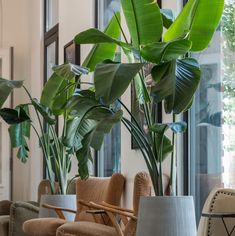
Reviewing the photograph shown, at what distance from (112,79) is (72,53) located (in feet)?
13.4

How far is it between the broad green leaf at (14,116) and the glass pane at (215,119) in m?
1.75

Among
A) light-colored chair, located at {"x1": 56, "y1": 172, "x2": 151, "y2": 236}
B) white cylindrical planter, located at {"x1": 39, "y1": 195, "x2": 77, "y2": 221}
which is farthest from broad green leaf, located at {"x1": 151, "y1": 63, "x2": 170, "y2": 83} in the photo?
white cylindrical planter, located at {"x1": 39, "y1": 195, "x2": 77, "y2": 221}

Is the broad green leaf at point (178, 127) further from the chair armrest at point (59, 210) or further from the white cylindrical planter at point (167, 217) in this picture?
the chair armrest at point (59, 210)

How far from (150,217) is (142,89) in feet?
2.59

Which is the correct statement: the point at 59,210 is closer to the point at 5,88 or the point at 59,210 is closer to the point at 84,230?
the point at 84,230

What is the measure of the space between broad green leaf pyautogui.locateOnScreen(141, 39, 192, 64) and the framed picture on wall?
11.9ft

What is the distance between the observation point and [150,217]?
3463 millimetres

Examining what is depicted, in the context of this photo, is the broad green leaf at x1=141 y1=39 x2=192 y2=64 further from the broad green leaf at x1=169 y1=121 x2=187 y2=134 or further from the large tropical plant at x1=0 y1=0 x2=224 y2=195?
the broad green leaf at x1=169 y1=121 x2=187 y2=134

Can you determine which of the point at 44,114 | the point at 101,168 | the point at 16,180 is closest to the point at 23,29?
the point at 16,180

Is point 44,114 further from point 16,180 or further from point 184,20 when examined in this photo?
point 16,180

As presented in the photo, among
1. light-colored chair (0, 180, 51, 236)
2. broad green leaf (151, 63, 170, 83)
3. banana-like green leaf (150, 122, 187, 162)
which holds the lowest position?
light-colored chair (0, 180, 51, 236)

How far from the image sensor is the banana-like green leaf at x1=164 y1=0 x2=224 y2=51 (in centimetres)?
345

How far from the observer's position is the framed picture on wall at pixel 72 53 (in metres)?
6.85

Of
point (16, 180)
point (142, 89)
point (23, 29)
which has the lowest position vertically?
point (16, 180)
